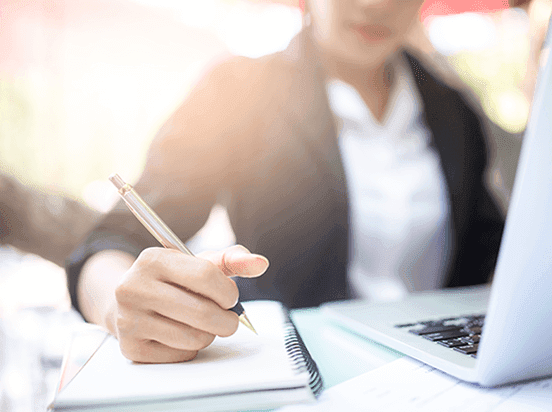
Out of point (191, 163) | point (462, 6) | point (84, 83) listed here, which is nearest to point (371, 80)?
point (191, 163)

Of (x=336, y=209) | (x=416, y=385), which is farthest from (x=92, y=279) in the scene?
(x=336, y=209)

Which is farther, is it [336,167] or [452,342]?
[336,167]

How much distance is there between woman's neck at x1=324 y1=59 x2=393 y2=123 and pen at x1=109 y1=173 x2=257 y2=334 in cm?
71

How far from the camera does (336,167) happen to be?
0.75 m

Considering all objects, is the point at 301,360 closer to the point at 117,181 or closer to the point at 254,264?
the point at 254,264

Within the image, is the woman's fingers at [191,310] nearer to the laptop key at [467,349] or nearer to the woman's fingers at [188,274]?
the woman's fingers at [188,274]

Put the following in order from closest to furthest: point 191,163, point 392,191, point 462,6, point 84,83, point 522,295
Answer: point 522,295, point 191,163, point 392,191, point 84,83, point 462,6

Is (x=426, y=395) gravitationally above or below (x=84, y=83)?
below

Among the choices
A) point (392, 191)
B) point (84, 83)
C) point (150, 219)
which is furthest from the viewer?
point (84, 83)

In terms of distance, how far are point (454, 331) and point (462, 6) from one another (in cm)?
209

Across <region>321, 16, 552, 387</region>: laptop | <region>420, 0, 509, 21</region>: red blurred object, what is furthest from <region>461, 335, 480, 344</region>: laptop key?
<region>420, 0, 509, 21</region>: red blurred object

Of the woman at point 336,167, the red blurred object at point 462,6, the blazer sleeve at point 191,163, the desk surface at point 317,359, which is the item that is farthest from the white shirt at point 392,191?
the red blurred object at point 462,6

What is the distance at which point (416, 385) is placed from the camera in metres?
0.22

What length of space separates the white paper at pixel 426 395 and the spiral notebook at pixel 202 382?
0.6 inches
